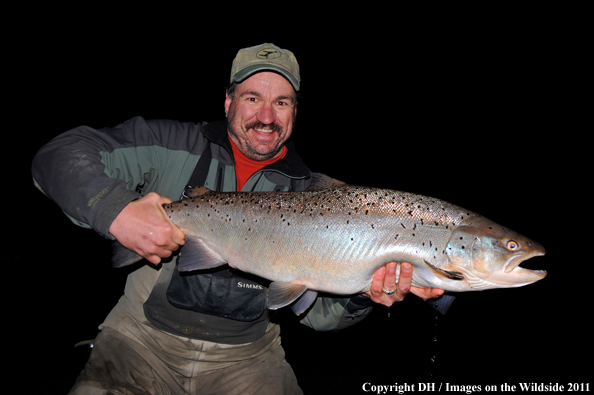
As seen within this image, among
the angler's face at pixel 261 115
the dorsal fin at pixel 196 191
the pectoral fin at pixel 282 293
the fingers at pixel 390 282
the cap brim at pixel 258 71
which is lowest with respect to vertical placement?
the pectoral fin at pixel 282 293

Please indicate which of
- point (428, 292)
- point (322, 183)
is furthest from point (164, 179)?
point (428, 292)

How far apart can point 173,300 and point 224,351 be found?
561 millimetres

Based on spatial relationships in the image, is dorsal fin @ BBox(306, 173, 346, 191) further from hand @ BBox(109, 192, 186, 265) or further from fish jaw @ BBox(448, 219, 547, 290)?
hand @ BBox(109, 192, 186, 265)

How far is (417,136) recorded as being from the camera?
32844 mm

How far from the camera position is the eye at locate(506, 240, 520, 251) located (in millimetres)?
1989

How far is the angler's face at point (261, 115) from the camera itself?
2.79 metres

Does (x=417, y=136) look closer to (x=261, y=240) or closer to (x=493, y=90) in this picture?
(x=493, y=90)

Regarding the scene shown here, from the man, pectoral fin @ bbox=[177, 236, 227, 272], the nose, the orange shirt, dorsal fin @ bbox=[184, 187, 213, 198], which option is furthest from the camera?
the orange shirt

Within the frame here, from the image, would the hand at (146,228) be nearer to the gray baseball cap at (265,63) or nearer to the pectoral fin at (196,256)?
the pectoral fin at (196,256)

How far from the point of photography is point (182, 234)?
2.19 m

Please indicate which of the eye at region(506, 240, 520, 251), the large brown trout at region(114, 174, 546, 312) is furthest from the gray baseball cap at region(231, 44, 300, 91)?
the eye at region(506, 240, 520, 251)

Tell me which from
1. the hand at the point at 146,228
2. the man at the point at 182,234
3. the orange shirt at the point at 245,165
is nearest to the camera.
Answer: the hand at the point at 146,228

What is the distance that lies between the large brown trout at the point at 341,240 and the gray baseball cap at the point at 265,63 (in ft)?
3.66

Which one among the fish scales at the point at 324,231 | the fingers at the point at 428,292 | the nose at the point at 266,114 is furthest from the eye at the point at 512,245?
the nose at the point at 266,114
